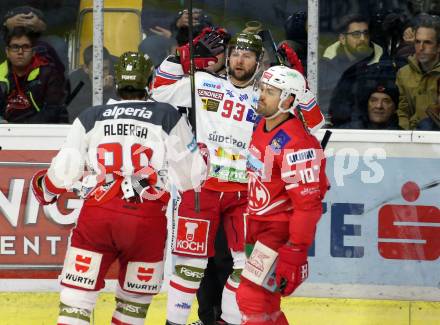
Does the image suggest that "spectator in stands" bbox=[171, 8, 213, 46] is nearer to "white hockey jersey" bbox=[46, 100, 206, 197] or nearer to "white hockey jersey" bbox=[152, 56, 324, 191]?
"white hockey jersey" bbox=[152, 56, 324, 191]

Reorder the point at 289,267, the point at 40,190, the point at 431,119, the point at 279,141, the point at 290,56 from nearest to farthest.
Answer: the point at 289,267 → the point at 279,141 → the point at 40,190 → the point at 290,56 → the point at 431,119

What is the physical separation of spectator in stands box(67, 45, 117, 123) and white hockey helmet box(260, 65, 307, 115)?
1.42 m

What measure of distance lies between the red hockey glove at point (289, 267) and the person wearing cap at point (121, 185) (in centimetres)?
72

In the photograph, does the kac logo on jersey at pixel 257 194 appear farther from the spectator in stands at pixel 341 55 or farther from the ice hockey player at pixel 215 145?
the spectator in stands at pixel 341 55

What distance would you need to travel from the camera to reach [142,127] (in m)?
6.66

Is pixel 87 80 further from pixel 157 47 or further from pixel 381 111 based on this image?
pixel 381 111

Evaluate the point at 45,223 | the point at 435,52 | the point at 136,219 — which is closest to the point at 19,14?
the point at 45,223

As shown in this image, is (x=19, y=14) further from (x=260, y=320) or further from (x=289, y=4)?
(x=260, y=320)

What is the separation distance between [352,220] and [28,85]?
7.02 ft

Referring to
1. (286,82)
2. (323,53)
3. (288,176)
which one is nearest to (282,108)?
(286,82)

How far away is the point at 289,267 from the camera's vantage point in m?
6.43

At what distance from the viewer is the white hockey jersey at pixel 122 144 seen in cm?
666

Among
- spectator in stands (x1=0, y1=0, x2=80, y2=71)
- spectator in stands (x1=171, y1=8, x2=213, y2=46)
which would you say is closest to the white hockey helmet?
spectator in stands (x1=171, y1=8, x2=213, y2=46)

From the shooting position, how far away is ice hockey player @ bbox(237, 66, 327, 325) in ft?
21.1
